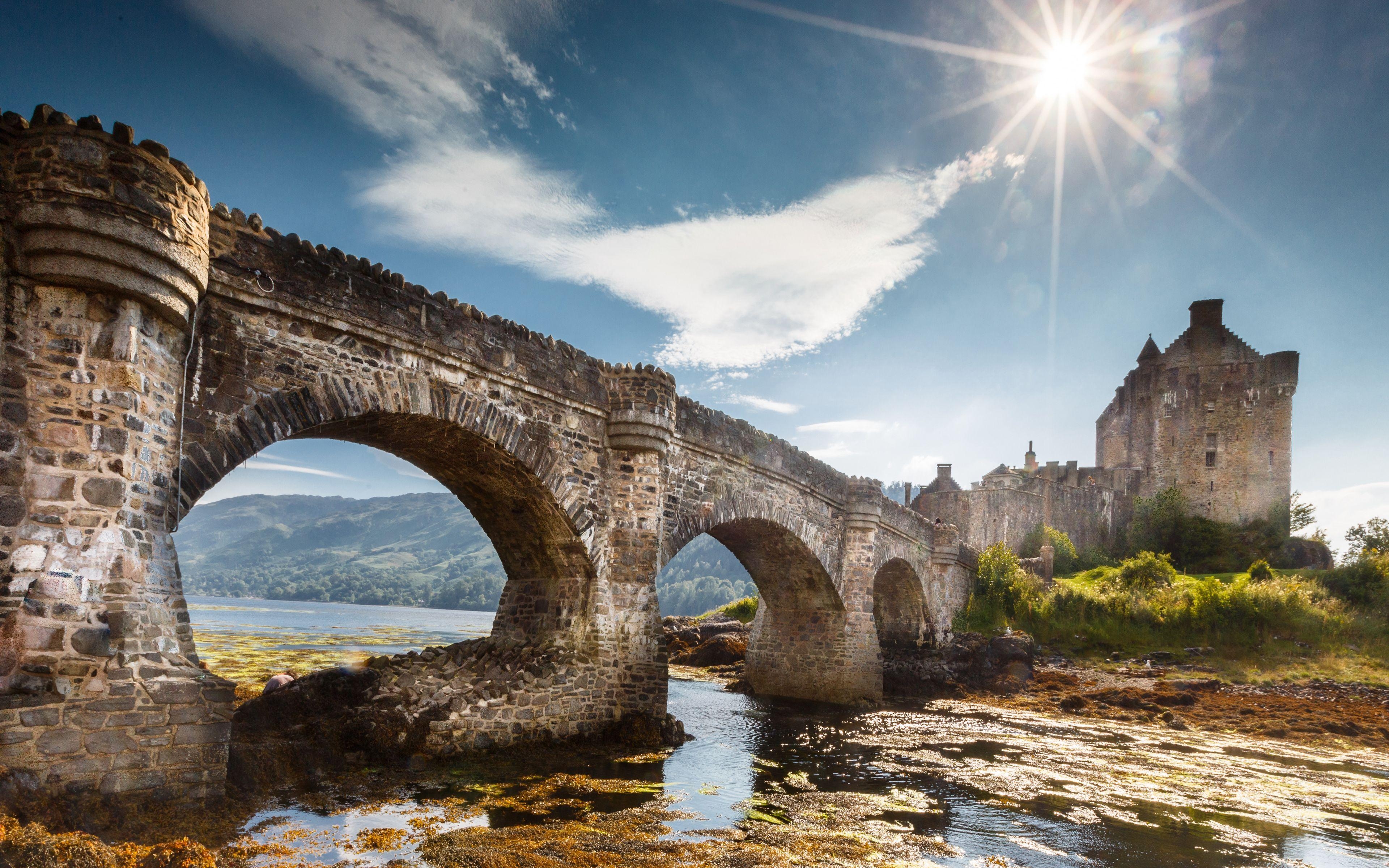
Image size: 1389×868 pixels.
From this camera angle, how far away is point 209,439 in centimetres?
773

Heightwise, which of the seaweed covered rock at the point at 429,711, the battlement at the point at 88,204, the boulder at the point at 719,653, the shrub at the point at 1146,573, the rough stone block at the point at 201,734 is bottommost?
the boulder at the point at 719,653

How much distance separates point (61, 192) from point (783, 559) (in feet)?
54.8

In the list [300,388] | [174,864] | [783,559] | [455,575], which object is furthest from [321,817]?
[455,575]

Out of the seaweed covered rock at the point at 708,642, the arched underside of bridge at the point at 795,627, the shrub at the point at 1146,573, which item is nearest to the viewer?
the arched underside of bridge at the point at 795,627

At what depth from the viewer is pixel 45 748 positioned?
19.1 feet

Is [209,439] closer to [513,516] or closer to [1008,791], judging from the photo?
[513,516]

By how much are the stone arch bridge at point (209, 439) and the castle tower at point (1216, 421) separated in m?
36.4

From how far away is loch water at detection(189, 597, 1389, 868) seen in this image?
8102 millimetres

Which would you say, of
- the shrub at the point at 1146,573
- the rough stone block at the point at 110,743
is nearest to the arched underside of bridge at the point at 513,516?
the rough stone block at the point at 110,743

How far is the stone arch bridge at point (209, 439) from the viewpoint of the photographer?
6.17 metres

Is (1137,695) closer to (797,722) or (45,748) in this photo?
(797,722)

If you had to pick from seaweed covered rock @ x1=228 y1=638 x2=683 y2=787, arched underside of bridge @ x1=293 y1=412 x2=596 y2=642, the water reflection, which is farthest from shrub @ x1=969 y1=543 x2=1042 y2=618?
arched underside of bridge @ x1=293 y1=412 x2=596 y2=642

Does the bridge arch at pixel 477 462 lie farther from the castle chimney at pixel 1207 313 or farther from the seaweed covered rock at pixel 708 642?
the castle chimney at pixel 1207 313

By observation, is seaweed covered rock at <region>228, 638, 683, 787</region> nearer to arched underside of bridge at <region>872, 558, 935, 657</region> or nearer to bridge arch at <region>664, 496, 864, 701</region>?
bridge arch at <region>664, 496, 864, 701</region>
